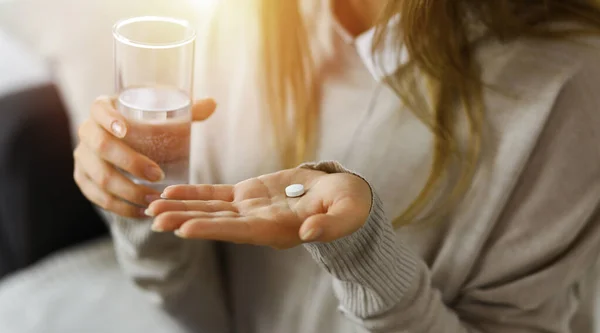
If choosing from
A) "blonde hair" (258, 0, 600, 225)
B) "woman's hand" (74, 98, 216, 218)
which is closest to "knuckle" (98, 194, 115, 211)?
"woman's hand" (74, 98, 216, 218)

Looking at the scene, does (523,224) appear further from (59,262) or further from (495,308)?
(59,262)

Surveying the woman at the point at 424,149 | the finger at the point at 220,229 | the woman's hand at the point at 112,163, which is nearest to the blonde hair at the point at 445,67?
the woman at the point at 424,149

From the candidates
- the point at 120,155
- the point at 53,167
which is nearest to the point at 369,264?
the point at 120,155

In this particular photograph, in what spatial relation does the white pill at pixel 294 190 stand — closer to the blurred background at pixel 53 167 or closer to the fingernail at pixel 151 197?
the fingernail at pixel 151 197

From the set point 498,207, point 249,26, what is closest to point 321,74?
point 249,26

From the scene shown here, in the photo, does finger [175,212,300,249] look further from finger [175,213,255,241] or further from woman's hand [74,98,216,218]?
woman's hand [74,98,216,218]
